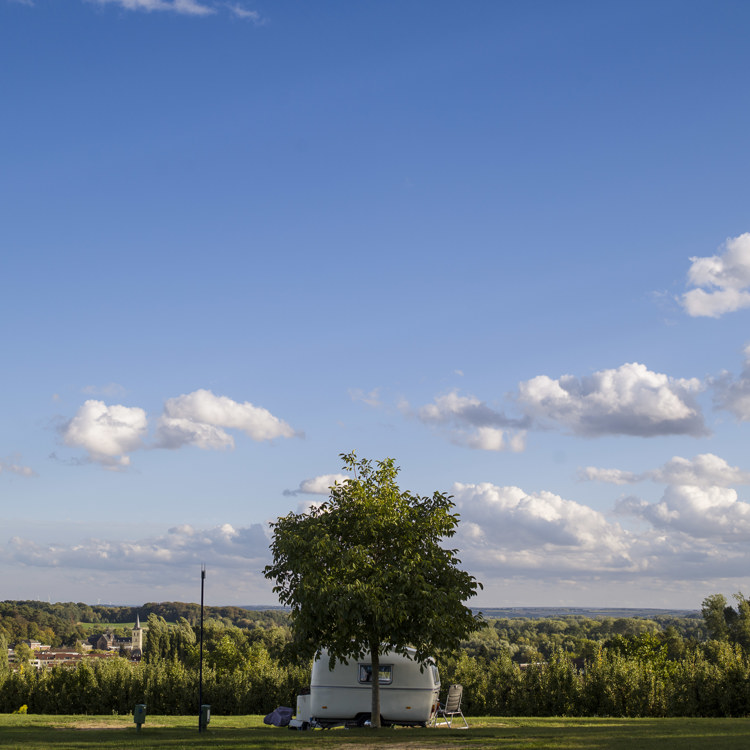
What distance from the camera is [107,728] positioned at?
23.8 metres

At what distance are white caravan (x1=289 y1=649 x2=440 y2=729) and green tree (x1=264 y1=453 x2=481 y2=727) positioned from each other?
1.44 metres

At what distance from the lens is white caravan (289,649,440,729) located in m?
23.1

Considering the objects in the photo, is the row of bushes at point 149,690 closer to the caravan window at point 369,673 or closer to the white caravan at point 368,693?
the white caravan at point 368,693

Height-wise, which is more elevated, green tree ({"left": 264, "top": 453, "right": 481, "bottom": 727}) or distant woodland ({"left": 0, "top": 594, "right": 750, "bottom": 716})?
green tree ({"left": 264, "top": 453, "right": 481, "bottom": 727})

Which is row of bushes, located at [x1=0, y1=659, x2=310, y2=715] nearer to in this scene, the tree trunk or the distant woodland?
the distant woodland

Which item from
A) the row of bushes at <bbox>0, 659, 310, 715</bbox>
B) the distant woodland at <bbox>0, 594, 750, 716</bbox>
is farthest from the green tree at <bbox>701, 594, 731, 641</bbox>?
the row of bushes at <bbox>0, 659, 310, 715</bbox>

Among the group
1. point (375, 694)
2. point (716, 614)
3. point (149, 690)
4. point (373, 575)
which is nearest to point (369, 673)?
point (375, 694)

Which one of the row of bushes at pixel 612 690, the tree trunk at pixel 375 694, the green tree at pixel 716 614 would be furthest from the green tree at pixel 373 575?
the green tree at pixel 716 614

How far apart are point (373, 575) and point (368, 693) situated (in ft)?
17.3

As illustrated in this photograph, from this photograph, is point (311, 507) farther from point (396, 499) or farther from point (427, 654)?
point (427, 654)

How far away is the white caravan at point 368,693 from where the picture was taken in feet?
75.8

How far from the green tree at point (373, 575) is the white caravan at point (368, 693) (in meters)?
1.44

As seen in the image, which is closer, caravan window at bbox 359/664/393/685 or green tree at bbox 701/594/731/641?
caravan window at bbox 359/664/393/685

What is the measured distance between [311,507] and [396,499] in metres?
2.51
